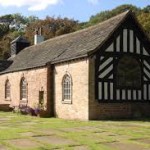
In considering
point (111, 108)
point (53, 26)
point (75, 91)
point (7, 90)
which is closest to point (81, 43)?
point (75, 91)

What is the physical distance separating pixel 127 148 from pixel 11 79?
22898 millimetres

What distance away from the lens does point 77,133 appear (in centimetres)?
1326

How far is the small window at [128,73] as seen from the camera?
21109mm

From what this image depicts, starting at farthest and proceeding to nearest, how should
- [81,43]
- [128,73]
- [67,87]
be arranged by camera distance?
[81,43], [67,87], [128,73]

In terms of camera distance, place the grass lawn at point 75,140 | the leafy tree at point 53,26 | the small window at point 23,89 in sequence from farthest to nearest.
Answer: the leafy tree at point 53,26
the small window at point 23,89
the grass lawn at point 75,140

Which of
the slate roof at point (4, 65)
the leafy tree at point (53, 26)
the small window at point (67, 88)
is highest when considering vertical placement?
the leafy tree at point (53, 26)

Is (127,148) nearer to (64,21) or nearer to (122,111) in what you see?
(122,111)

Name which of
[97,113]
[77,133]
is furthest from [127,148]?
[97,113]

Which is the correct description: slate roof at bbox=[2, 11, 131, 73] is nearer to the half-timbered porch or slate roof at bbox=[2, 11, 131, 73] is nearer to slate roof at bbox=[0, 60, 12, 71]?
the half-timbered porch

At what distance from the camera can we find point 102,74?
67.2ft

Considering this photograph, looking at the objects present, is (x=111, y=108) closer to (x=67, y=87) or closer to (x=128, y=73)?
(x=128, y=73)

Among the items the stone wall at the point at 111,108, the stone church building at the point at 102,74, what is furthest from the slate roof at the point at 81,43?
the stone wall at the point at 111,108

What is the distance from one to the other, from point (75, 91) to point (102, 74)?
1.95m

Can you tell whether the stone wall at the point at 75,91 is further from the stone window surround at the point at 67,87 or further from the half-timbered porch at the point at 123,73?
the half-timbered porch at the point at 123,73
